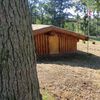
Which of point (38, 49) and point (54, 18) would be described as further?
point (54, 18)

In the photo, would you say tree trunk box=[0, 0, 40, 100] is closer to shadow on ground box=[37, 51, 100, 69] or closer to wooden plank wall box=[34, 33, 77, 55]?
shadow on ground box=[37, 51, 100, 69]

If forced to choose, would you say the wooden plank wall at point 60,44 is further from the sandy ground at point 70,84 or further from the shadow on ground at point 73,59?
the sandy ground at point 70,84

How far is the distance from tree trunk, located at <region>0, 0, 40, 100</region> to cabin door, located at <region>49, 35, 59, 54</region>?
11785 mm

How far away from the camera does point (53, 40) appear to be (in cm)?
1469

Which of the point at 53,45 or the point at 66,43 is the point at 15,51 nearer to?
the point at 53,45

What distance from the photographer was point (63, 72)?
9.70 metres

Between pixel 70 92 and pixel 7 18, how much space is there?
16.5 feet

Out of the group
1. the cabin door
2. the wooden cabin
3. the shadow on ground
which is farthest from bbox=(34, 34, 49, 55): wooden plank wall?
the shadow on ground

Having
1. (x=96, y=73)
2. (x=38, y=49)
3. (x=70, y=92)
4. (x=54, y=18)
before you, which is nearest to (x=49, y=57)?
(x=38, y=49)

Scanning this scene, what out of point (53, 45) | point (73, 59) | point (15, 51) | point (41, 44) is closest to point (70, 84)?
point (15, 51)

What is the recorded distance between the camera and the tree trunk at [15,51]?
2482 millimetres

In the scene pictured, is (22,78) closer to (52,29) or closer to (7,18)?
(7,18)

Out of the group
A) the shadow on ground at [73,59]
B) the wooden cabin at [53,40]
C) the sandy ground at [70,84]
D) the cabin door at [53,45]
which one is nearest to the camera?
the sandy ground at [70,84]

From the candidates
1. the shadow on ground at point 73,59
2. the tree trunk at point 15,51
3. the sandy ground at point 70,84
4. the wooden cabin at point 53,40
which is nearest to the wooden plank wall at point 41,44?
the wooden cabin at point 53,40
